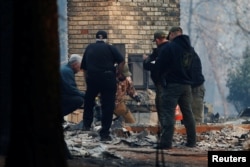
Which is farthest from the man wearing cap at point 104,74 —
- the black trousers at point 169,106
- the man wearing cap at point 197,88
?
the man wearing cap at point 197,88

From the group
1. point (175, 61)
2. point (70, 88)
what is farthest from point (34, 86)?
point (70, 88)

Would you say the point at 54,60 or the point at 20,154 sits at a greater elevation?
the point at 54,60

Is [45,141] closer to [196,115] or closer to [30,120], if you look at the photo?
[30,120]

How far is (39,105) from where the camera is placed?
9234 millimetres

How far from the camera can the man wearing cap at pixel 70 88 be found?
16.1 metres

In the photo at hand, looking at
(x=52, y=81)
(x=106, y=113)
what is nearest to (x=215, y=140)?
(x=106, y=113)

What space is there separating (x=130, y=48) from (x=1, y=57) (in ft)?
26.9

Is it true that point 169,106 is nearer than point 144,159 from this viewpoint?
No

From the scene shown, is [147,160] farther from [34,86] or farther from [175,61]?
[34,86]

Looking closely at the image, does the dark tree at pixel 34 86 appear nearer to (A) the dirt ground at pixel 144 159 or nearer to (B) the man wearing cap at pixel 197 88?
(A) the dirt ground at pixel 144 159

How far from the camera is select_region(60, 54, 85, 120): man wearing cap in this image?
52.8 feet

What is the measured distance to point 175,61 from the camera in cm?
1477

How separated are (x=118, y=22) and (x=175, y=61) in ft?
23.7

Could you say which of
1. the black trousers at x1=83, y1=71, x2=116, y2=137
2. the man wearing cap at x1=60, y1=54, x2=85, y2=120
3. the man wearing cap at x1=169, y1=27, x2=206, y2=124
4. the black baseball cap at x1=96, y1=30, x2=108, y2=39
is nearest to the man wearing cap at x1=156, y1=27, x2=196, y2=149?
the black trousers at x1=83, y1=71, x2=116, y2=137
